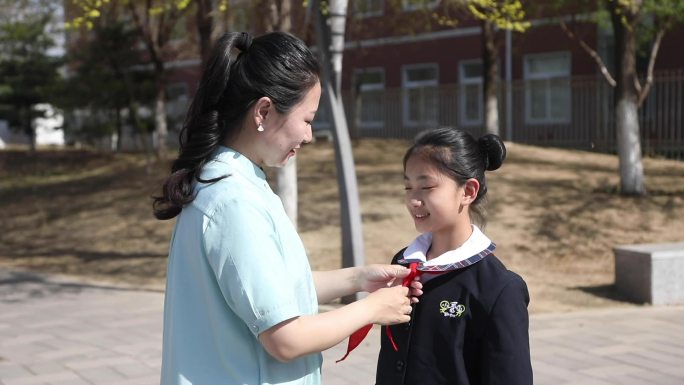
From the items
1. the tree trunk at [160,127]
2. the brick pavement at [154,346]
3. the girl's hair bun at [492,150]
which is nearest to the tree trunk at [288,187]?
the brick pavement at [154,346]

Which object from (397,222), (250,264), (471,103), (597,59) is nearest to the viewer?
(250,264)

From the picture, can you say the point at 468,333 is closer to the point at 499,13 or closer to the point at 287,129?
the point at 287,129

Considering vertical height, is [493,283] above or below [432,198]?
below

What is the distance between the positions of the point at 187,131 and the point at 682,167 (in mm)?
15714

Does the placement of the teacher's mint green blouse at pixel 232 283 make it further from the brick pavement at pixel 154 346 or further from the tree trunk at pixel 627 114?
the tree trunk at pixel 627 114

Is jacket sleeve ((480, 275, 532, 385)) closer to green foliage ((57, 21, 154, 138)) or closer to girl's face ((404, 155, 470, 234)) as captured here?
girl's face ((404, 155, 470, 234))

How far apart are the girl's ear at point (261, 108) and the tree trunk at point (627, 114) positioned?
11.8m

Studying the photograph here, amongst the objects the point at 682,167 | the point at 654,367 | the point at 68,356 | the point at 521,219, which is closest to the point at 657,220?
the point at 521,219

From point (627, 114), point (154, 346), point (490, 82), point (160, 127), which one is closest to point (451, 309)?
point (154, 346)

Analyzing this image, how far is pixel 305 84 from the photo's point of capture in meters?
2.13

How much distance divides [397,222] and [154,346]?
5.69 m

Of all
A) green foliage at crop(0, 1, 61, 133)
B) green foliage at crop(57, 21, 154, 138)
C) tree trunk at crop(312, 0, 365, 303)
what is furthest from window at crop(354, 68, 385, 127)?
tree trunk at crop(312, 0, 365, 303)

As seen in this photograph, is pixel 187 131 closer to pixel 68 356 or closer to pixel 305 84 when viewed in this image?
pixel 305 84

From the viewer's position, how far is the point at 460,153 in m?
2.70
